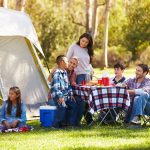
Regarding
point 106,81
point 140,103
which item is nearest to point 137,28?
point 106,81

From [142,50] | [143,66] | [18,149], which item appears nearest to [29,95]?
[143,66]

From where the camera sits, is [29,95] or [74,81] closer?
[74,81]

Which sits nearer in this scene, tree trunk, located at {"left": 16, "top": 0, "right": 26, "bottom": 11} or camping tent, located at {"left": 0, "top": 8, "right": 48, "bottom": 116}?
camping tent, located at {"left": 0, "top": 8, "right": 48, "bottom": 116}

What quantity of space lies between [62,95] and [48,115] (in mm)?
393

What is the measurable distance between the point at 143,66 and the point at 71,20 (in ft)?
96.2

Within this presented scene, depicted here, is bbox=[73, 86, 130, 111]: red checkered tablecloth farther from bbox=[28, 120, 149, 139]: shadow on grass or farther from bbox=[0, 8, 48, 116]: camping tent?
bbox=[0, 8, 48, 116]: camping tent

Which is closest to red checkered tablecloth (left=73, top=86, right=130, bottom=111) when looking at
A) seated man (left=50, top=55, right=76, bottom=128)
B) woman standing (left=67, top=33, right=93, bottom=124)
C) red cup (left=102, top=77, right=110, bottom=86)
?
red cup (left=102, top=77, right=110, bottom=86)

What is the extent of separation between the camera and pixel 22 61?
9.82 meters

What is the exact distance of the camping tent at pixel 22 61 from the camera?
948 centimetres

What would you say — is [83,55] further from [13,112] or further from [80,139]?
[80,139]

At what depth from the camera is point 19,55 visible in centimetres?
978

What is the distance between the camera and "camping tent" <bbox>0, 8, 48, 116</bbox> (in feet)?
31.1

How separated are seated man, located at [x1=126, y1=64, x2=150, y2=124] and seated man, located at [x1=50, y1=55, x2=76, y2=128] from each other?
0.93 metres

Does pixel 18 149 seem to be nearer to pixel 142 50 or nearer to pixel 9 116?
pixel 9 116
